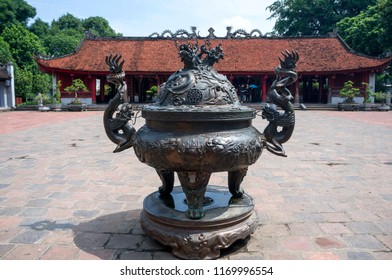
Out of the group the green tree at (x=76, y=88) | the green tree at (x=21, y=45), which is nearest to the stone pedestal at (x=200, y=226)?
the green tree at (x=76, y=88)

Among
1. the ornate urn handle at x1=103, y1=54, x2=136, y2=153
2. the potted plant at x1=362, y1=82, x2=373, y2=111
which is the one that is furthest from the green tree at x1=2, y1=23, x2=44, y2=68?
the ornate urn handle at x1=103, y1=54, x2=136, y2=153

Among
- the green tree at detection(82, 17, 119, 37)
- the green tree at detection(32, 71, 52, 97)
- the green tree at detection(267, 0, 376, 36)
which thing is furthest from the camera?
the green tree at detection(82, 17, 119, 37)

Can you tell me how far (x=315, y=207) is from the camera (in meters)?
4.11

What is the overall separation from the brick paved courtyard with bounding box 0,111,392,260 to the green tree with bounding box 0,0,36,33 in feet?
112

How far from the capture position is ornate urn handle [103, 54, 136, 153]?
10.7 feet

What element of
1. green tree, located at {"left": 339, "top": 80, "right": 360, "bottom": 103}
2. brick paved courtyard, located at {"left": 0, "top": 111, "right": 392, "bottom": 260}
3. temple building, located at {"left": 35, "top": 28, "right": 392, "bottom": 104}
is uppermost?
temple building, located at {"left": 35, "top": 28, "right": 392, "bottom": 104}

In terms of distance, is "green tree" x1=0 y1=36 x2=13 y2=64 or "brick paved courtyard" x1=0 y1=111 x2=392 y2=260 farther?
"green tree" x1=0 y1=36 x2=13 y2=64

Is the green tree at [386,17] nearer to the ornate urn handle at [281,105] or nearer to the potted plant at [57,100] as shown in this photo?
the potted plant at [57,100]

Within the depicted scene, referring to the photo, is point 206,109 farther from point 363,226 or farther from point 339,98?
point 339,98

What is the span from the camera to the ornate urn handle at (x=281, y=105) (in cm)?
322

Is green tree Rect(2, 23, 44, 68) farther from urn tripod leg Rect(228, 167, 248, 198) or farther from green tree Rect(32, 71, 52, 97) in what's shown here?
urn tripod leg Rect(228, 167, 248, 198)

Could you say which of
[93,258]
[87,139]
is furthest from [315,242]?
[87,139]

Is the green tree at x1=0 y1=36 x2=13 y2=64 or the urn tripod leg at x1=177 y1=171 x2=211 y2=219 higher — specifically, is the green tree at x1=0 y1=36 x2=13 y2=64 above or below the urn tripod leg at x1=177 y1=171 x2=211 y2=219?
above
